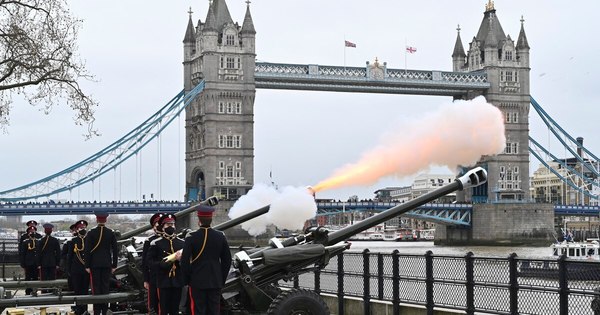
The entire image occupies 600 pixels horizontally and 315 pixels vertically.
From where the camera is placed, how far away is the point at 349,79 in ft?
→ 342

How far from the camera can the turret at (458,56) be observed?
12418 centimetres

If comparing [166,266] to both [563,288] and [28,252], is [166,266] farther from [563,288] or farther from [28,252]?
[28,252]

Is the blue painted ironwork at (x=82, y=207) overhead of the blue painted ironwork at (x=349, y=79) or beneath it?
beneath

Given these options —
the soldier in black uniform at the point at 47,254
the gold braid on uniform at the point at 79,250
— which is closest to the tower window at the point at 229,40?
the soldier in black uniform at the point at 47,254

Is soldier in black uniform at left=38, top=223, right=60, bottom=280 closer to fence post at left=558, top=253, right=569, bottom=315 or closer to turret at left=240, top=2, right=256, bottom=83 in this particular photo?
fence post at left=558, top=253, right=569, bottom=315

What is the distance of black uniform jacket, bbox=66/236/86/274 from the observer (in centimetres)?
1652

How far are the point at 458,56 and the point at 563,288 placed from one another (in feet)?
375

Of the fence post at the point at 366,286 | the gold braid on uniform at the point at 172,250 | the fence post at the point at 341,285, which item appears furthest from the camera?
the fence post at the point at 341,285

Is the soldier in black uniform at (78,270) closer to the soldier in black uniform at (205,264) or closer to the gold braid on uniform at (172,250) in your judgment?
the gold braid on uniform at (172,250)

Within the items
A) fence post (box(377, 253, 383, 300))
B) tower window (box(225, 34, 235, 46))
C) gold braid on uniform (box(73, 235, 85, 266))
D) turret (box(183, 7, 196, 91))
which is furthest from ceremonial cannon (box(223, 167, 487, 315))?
turret (box(183, 7, 196, 91))

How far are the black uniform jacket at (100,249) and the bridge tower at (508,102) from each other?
3873 inches

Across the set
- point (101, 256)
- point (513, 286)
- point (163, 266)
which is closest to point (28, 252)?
point (101, 256)

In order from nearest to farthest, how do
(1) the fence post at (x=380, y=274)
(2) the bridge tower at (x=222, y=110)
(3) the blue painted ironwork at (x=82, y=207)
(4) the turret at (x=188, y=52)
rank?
(1) the fence post at (x=380, y=274) → (3) the blue painted ironwork at (x=82, y=207) → (2) the bridge tower at (x=222, y=110) → (4) the turret at (x=188, y=52)

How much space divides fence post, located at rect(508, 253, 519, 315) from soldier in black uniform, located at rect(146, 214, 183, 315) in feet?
13.1
